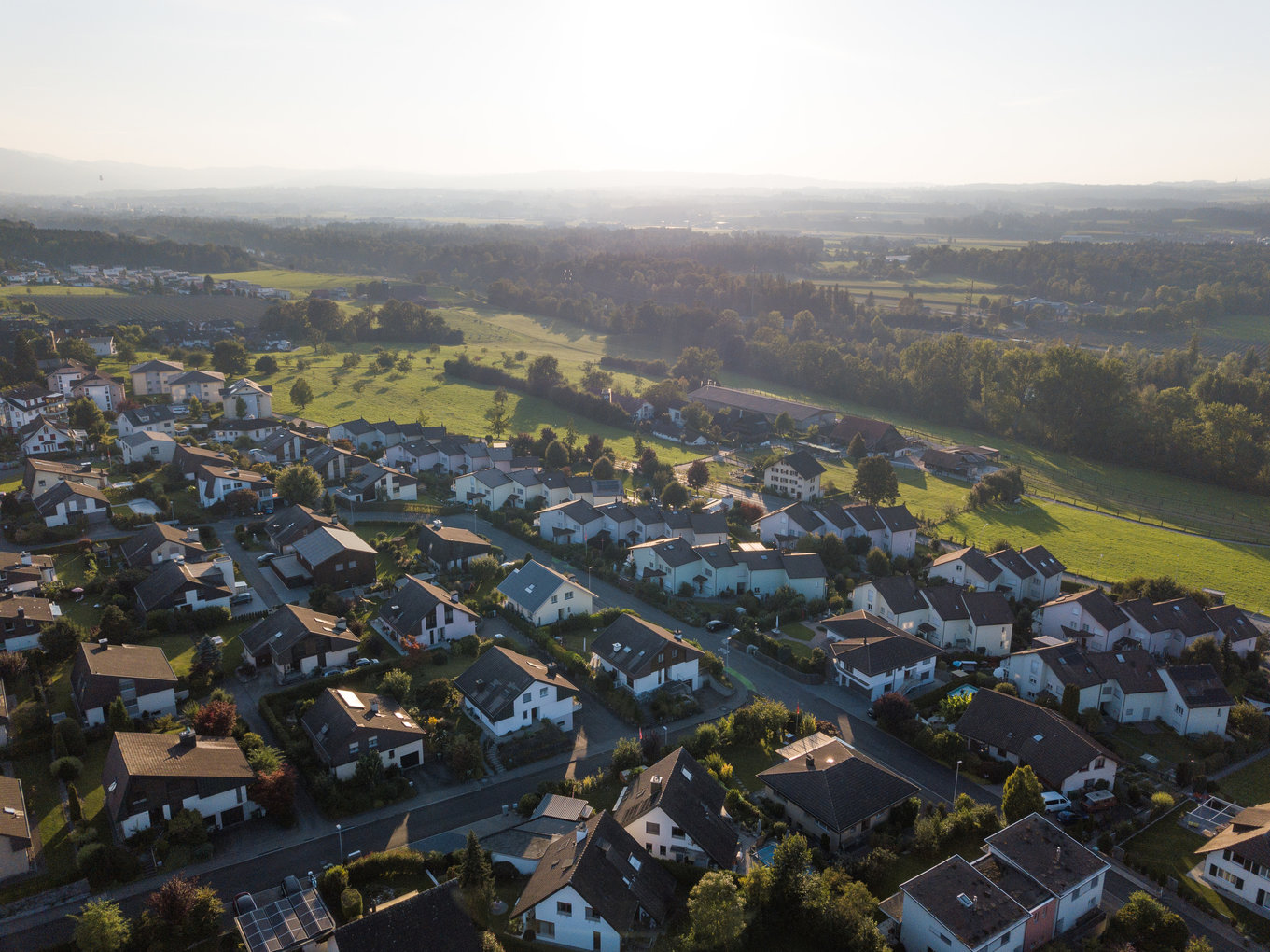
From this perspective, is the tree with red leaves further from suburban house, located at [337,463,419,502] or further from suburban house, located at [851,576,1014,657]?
suburban house, located at [851,576,1014,657]

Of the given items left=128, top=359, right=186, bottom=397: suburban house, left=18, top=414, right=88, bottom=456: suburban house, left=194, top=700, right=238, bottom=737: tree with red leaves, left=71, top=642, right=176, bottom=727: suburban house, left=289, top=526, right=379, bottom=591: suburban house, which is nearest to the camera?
left=194, top=700, right=238, bottom=737: tree with red leaves

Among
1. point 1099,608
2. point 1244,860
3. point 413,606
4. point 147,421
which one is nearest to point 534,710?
point 413,606

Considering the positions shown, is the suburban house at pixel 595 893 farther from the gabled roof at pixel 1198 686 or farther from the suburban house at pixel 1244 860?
the gabled roof at pixel 1198 686

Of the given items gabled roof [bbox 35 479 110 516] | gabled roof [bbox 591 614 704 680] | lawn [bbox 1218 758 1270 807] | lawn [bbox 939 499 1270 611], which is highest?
gabled roof [bbox 35 479 110 516]

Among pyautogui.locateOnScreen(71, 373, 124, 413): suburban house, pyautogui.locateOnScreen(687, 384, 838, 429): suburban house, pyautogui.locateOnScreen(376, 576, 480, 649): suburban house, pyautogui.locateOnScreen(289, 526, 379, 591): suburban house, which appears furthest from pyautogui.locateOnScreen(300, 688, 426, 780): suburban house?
pyautogui.locateOnScreen(687, 384, 838, 429): suburban house

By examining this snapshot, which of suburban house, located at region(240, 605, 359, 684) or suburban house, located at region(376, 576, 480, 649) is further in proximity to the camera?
suburban house, located at region(376, 576, 480, 649)

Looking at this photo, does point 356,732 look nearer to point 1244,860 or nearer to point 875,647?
point 875,647

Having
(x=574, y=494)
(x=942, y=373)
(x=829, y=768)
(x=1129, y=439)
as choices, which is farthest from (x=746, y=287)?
(x=829, y=768)

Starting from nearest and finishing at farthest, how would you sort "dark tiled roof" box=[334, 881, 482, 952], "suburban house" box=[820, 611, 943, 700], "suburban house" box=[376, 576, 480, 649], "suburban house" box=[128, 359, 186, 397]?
"dark tiled roof" box=[334, 881, 482, 952] → "suburban house" box=[820, 611, 943, 700] → "suburban house" box=[376, 576, 480, 649] → "suburban house" box=[128, 359, 186, 397]
